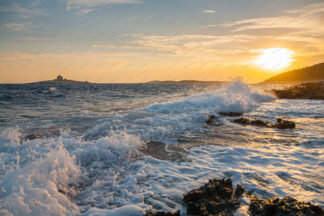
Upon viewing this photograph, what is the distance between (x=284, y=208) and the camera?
237 cm

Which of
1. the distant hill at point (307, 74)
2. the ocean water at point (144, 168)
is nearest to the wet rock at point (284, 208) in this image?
the ocean water at point (144, 168)

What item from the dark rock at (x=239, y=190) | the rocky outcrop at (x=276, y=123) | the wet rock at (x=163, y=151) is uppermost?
the rocky outcrop at (x=276, y=123)

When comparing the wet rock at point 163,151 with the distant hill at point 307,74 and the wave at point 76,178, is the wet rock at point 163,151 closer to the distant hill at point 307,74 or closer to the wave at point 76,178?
the wave at point 76,178

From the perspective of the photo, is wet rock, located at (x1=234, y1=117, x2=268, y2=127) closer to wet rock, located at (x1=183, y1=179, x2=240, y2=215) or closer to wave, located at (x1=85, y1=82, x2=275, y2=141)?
wave, located at (x1=85, y1=82, x2=275, y2=141)

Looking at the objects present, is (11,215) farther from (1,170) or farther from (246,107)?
(246,107)

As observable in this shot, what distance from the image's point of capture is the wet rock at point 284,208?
229 centimetres

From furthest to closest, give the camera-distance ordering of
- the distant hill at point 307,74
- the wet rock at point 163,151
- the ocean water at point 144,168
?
1. the distant hill at point 307,74
2. the wet rock at point 163,151
3. the ocean water at point 144,168

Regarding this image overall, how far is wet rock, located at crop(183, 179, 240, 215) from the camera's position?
254cm

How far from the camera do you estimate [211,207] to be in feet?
8.36

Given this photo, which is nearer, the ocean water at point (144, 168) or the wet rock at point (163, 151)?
the ocean water at point (144, 168)

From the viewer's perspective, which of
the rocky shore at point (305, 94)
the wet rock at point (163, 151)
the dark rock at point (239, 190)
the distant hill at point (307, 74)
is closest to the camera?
the dark rock at point (239, 190)

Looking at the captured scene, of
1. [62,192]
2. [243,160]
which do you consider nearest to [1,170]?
[62,192]

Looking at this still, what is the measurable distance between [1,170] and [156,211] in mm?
3352

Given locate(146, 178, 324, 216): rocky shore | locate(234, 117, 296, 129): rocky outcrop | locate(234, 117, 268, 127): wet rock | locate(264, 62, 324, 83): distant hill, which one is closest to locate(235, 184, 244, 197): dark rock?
locate(146, 178, 324, 216): rocky shore
